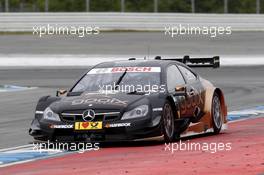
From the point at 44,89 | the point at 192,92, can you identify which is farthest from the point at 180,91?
the point at 44,89

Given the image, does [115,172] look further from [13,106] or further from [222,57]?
[222,57]

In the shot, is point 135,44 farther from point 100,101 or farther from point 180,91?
point 100,101

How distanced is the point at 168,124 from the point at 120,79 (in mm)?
1103

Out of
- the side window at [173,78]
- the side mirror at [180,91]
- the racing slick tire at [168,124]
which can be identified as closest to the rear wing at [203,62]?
the side window at [173,78]

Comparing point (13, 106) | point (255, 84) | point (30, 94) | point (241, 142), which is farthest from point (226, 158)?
point (255, 84)

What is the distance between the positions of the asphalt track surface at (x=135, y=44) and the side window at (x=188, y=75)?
937 inches

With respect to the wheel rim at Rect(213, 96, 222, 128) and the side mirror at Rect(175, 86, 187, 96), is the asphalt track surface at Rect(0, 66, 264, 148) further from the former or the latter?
the wheel rim at Rect(213, 96, 222, 128)

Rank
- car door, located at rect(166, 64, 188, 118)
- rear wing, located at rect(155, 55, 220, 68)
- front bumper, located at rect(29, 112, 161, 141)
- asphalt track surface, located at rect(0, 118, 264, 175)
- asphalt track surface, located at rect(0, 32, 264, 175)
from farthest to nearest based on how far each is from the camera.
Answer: rear wing, located at rect(155, 55, 220, 68)
car door, located at rect(166, 64, 188, 118)
front bumper, located at rect(29, 112, 161, 141)
asphalt track surface, located at rect(0, 32, 264, 175)
asphalt track surface, located at rect(0, 118, 264, 175)

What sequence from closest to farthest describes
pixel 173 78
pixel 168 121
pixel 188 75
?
pixel 168 121 → pixel 173 78 → pixel 188 75

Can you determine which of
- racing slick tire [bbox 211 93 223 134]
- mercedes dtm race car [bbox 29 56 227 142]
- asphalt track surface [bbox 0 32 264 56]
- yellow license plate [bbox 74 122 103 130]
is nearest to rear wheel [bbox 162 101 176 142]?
mercedes dtm race car [bbox 29 56 227 142]

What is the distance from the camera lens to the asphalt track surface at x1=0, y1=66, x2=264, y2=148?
641 inches

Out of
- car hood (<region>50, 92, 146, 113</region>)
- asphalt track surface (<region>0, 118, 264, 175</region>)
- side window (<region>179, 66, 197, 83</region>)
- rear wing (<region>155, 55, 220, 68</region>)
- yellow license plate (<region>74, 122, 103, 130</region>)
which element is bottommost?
asphalt track surface (<region>0, 118, 264, 175</region>)

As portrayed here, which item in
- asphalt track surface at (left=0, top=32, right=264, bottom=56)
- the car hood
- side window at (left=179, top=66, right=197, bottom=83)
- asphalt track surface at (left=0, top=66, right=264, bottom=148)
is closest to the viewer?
the car hood

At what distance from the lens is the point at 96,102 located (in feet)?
41.1
